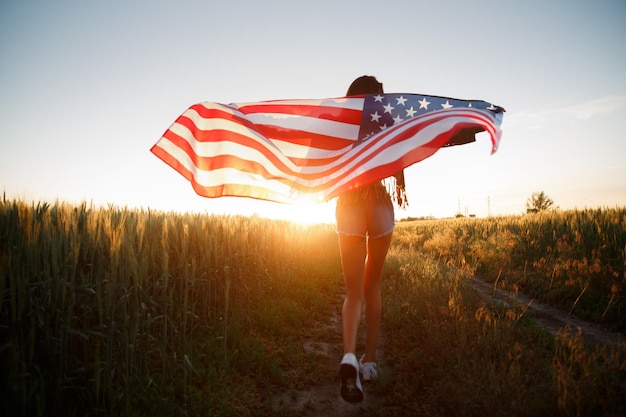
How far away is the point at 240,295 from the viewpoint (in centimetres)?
555

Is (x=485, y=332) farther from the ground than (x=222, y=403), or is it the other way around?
(x=485, y=332)

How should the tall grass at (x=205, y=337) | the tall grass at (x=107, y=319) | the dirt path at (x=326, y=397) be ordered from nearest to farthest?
A: the tall grass at (x=107, y=319) < the tall grass at (x=205, y=337) < the dirt path at (x=326, y=397)

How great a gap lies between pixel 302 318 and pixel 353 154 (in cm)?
330

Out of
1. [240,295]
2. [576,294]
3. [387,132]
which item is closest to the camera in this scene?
[387,132]

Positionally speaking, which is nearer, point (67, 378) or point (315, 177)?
point (67, 378)

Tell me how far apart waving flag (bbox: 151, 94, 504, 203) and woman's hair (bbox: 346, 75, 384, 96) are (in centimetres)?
10

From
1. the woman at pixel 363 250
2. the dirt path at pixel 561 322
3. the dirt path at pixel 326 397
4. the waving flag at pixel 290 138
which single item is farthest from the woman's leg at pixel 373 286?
the dirt path at pixel 561 322

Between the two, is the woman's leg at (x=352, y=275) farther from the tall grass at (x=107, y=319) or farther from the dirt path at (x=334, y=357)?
the tall grass at (x=107, y=319)

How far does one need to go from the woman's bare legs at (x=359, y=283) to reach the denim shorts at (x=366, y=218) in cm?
7

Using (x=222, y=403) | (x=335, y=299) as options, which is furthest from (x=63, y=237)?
(x=335, y=299)

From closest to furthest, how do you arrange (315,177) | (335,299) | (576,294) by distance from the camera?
(315,177) → (576,294) → (335,299)

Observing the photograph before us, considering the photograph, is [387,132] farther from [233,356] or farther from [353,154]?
[233,356]

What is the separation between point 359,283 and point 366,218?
0.68 metres

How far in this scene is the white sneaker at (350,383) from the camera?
2.81 meters
